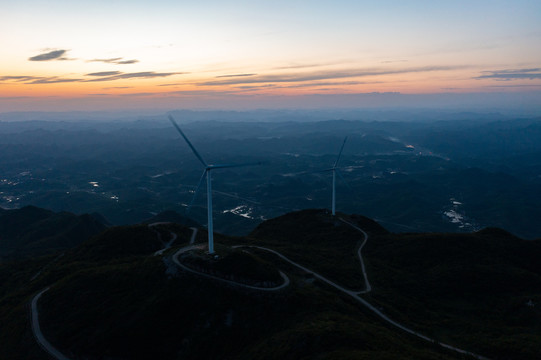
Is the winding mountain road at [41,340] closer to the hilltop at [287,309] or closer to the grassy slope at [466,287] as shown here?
the hilltop at [287,309]

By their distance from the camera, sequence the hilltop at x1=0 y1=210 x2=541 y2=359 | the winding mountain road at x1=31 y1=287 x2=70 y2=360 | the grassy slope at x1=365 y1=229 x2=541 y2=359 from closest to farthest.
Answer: the hilltop at x1=0 y1=210 x2=541 y2=359 → the winding mountain road at x1=31 y1=287 x2=70 y2=360 → the grassy slope at x1=365 y1=229 x2=541 y2=359

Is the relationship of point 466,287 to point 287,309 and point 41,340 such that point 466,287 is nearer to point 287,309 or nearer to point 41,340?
point 287,309

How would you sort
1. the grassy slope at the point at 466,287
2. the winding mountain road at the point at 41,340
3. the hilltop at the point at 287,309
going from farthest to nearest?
the grassy slope at the point at 466,287, the winding mountain road at the point at 41,340, the hilltop at the point at 287,309

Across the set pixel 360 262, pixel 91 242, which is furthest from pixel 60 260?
pixel 360 262

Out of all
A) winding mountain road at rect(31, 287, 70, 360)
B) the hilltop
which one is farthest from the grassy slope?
winding mountain road at rect(31, 287, 70, 360)

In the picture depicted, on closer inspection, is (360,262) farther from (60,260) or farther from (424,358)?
(60,260)

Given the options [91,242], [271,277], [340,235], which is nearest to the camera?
[271,277]

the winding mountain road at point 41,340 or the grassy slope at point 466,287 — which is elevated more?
the winding mountain road at point 41,340

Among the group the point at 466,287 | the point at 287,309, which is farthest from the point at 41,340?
the point at 466,287

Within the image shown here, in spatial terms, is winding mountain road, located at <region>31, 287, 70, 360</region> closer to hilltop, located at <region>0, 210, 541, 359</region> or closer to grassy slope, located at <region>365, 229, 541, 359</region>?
hilltop, located at <region>0, 210, 541, 359</region>

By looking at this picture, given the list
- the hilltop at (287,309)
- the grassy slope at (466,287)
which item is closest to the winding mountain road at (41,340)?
the hilltop at (287,309)

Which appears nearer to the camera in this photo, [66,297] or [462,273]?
[66,297]
